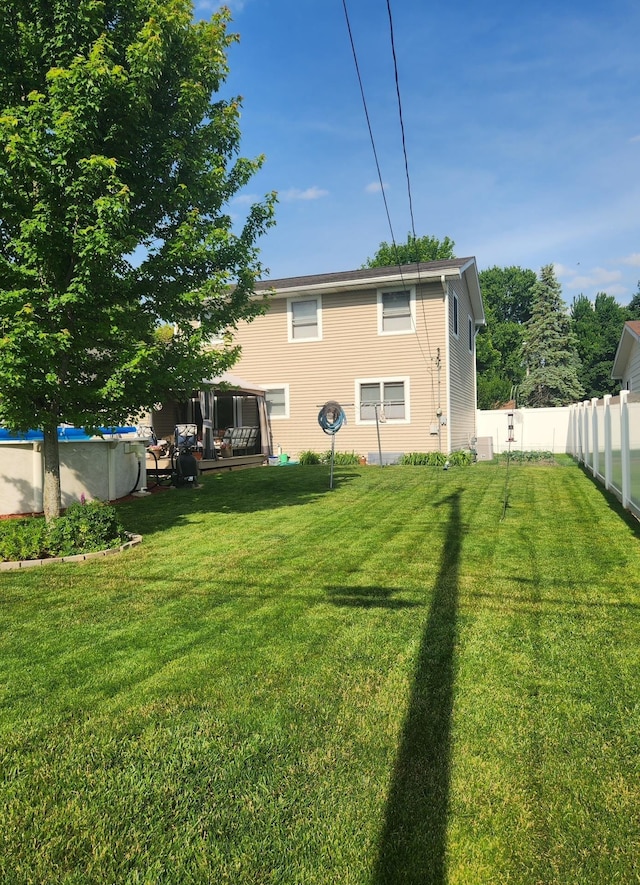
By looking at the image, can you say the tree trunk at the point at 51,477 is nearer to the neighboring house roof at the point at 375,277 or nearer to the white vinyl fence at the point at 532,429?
the neighboring house roof at the point at 375,277

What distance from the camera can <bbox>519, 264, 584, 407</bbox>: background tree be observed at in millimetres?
40500

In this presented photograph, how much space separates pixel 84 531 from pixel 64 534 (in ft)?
0.69

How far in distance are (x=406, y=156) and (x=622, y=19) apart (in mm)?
4292

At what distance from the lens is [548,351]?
41.4 metres

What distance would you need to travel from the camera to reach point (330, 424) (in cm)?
1292

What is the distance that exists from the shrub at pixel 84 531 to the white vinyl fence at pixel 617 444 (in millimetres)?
6357

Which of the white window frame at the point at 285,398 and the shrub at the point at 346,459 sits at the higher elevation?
the white window frame at the point at 285,398

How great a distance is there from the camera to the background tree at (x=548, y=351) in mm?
40500

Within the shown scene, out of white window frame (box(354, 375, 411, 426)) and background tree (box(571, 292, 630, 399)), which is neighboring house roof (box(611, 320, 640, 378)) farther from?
background tree (box(571, 292, 630, 399))

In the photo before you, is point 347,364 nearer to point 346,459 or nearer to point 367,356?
point 367,356

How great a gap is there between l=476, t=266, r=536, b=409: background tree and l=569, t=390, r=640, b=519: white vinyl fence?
20.4 metres

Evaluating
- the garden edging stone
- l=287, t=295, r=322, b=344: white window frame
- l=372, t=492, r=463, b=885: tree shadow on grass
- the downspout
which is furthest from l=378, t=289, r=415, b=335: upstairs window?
l=372, t=492, r=463, b=885: tree shadow on grass

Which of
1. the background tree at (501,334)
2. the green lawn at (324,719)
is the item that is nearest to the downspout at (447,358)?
the green lawn at (324,719)

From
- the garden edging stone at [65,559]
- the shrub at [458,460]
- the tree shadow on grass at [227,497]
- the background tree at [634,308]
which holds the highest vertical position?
the background tree at [634,308]
